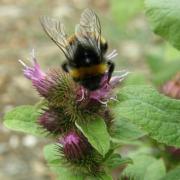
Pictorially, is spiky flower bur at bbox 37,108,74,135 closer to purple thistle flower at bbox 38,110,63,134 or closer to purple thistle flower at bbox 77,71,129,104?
purple thistle flower at bbox 38,110,63,134

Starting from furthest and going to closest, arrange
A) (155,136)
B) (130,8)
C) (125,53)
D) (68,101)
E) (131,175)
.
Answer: (125,53)
(130,8)
(131,175)
(68,101)
(155,136)

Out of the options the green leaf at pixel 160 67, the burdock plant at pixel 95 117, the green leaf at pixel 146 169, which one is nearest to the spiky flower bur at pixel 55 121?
the burdock plant at pixel 95 117

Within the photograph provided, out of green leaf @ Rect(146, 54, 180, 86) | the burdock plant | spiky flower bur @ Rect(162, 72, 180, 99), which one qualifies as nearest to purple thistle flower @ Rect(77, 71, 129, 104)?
the burdock plant

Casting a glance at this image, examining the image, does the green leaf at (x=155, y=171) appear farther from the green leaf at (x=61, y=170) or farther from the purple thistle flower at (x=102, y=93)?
the purple thistle flower at (x=102, y=93)

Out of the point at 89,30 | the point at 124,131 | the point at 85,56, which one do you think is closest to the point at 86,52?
the point at 85,56

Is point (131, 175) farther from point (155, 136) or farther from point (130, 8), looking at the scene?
point (130, 8)

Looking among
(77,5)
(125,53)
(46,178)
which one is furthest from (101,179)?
(77,5)

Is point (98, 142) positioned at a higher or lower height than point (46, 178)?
higher
